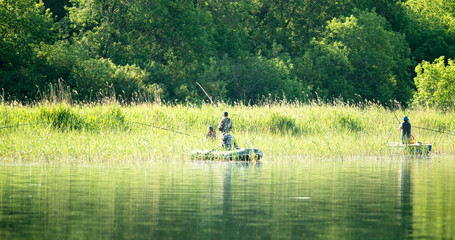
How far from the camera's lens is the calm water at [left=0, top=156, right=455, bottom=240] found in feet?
26.2

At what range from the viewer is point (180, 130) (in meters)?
22.2

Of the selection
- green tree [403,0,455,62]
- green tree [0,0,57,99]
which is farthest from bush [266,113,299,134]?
green tree [403,0,455,62]

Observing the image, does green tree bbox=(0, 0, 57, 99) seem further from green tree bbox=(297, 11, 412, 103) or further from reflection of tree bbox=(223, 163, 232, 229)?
reflection of tree bbox=(223, 163, 232, 229)

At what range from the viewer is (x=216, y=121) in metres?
23.7

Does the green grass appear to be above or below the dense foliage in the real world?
below

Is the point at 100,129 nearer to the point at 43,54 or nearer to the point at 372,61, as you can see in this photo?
the point at 43,54

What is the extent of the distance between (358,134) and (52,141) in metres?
9.94

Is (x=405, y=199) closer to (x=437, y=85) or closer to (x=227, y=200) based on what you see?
(x=227, y=200)

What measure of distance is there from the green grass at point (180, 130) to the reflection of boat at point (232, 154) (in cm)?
48

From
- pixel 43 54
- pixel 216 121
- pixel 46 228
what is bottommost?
pixel 46 228

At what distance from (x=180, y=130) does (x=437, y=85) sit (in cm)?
2198

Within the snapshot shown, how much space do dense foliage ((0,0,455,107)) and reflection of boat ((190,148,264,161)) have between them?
42.3ft

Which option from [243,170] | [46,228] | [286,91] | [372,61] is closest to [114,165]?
[243,170]

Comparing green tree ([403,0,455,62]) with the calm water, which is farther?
green tree ([403,0,455,62])
